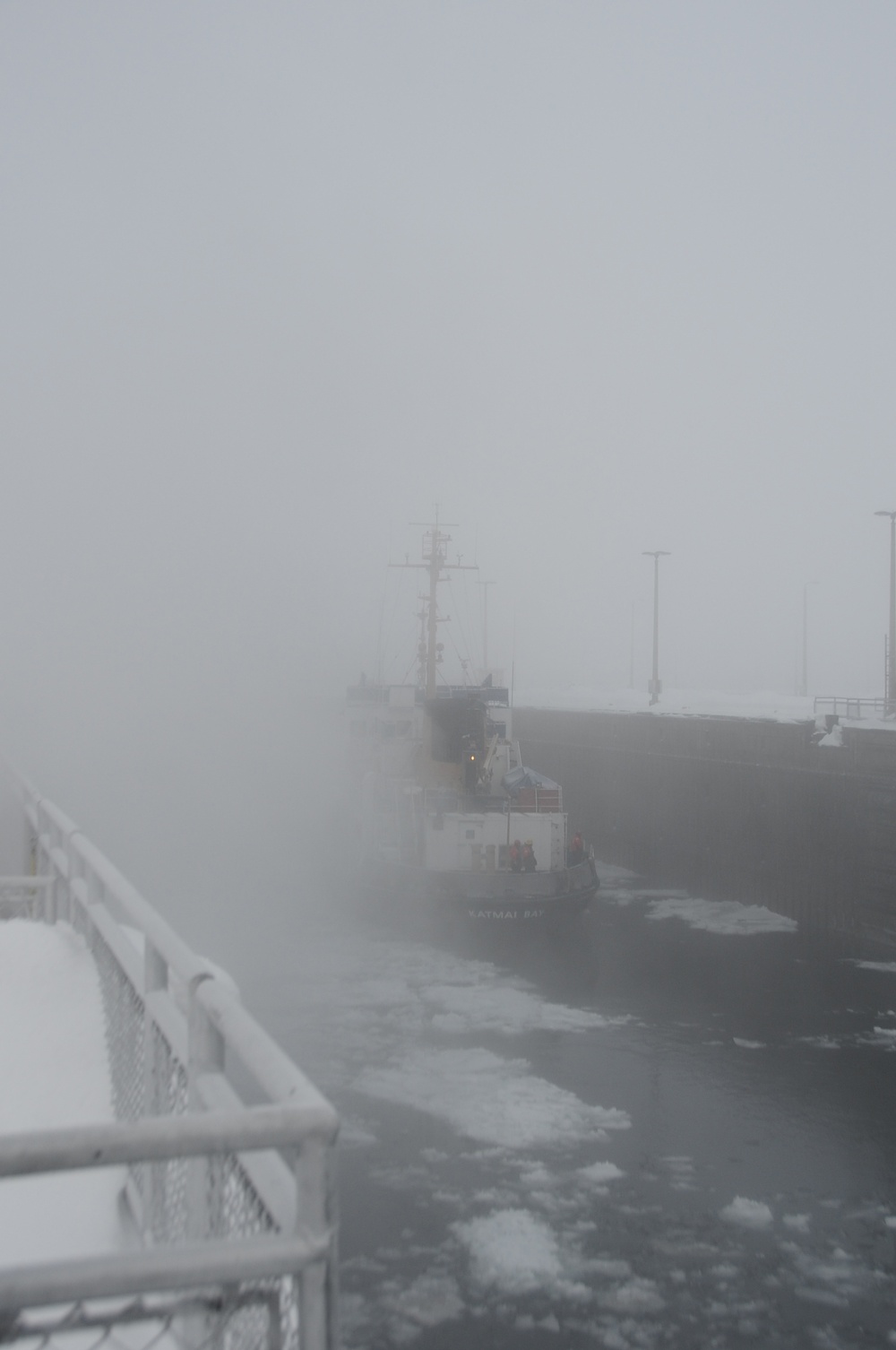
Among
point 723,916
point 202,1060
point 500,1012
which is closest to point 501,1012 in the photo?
point 500,1012

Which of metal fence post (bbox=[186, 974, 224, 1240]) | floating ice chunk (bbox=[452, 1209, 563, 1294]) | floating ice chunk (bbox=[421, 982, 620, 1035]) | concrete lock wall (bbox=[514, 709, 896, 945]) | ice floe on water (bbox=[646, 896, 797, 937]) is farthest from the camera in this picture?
ice floe on water (bbox=[646, 896, 797, 937])

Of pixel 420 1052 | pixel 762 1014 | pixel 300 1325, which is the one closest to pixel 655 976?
pixel 762 1014

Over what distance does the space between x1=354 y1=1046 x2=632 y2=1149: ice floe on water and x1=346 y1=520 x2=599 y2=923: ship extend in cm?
648

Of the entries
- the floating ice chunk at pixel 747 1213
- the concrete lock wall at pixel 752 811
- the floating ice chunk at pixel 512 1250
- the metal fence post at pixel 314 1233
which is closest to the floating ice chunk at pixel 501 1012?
the floating ice chunk at pixel 747 1213

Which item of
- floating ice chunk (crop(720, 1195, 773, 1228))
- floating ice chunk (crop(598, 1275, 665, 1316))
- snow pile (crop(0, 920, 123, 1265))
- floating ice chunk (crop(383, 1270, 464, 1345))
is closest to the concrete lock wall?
floating ice chunk (crop(720, 1195, 773, 1228))

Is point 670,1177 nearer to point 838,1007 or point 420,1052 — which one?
point 420,1052

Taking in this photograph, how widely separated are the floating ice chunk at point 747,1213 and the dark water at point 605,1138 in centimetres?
2

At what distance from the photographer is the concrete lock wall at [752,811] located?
66.6ft

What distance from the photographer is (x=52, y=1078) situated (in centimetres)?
336

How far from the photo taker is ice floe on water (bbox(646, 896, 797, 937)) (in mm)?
21938

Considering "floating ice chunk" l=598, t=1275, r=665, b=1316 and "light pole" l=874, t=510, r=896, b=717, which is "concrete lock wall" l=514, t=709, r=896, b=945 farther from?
"floating ice chunk" l=598, t=1275, r=665, b=1316

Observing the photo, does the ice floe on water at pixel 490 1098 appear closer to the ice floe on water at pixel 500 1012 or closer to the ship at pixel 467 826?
the ice floe on water at pixel 500 1012

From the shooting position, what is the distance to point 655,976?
1861cm

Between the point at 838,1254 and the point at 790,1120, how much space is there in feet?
9.66
